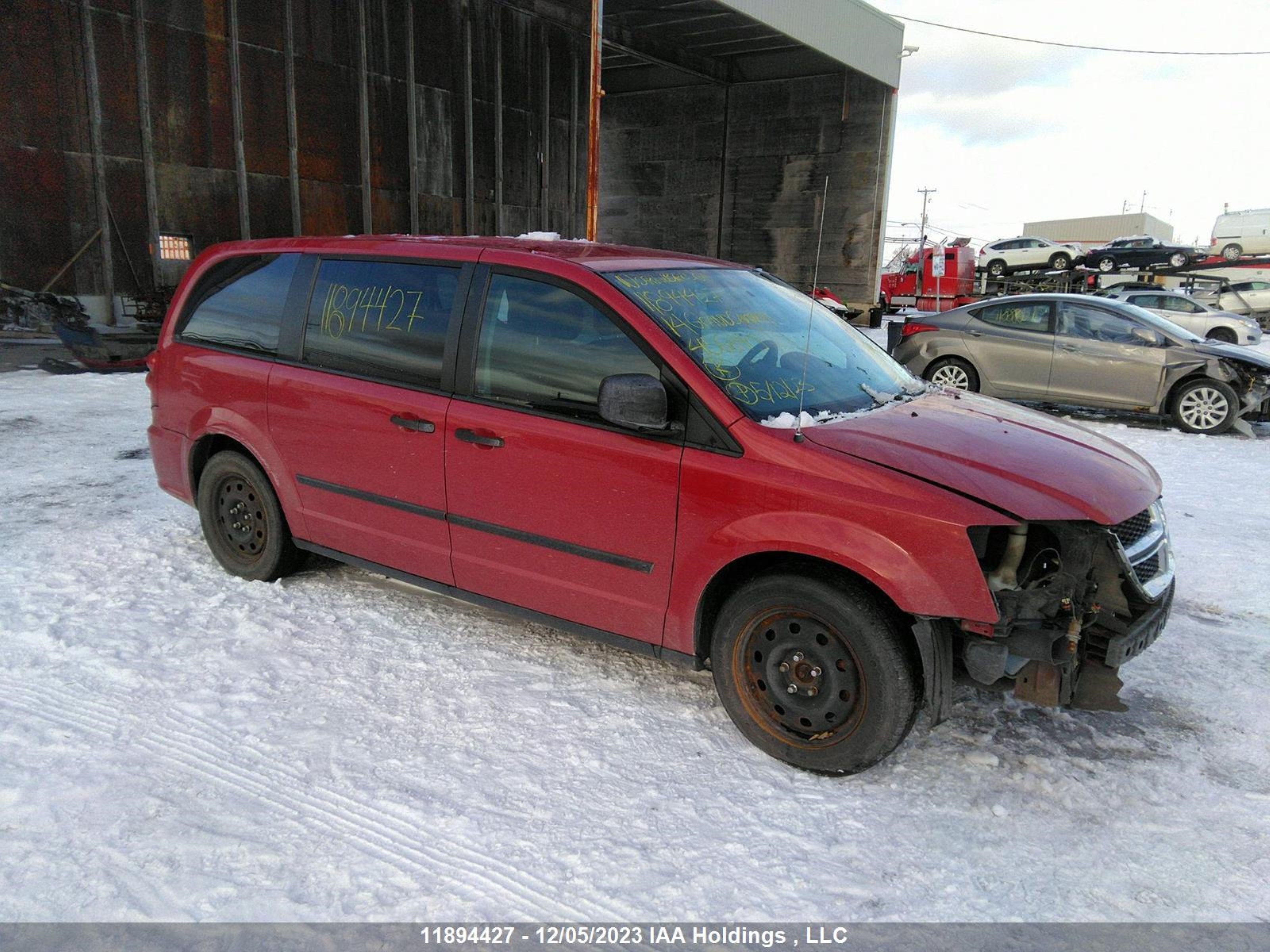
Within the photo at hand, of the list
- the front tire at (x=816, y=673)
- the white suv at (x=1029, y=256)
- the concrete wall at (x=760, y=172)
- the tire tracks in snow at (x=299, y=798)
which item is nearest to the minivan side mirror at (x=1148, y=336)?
the front tire at (x=816, y=673)

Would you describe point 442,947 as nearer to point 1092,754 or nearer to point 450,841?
point 450,841

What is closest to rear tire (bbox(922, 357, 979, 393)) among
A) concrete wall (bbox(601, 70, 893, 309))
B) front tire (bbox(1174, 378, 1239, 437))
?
front tire (bbox(1174, 378, 1239, 437))

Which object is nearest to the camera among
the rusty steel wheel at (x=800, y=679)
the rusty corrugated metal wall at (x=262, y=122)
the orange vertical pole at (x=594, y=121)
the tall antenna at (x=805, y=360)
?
the rusty steel wheel at (x=800, y=679)

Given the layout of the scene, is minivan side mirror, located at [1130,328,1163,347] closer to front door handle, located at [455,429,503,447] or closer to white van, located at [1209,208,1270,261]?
front door handle, located at [455,429,503,447]

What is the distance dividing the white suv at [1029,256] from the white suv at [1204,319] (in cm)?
1516

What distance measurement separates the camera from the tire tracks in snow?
258cm

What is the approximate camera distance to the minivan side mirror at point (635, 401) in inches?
126

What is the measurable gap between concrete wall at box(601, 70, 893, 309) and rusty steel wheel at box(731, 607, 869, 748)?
81.5ft

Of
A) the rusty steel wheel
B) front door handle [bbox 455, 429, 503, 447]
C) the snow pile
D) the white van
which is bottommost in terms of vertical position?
the rusty steel wheel

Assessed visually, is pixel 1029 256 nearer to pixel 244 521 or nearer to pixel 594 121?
pixel 594 121

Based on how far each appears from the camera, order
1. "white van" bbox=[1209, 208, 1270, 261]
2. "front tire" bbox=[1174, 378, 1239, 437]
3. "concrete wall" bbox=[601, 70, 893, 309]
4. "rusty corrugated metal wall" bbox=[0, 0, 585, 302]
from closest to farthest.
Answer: "front tire" bbox=[1174, 378, 1239, 437], "rusty corrugated metal wall" bbox=[0, 0, 585, 302], "concrete wall" bbox=[601, 70, 893, 309], "white van" bbox=[1209, 208, 1270, 261]

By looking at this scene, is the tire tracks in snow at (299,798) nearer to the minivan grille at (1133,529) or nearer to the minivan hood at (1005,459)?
the minivan hood at (1005,459)

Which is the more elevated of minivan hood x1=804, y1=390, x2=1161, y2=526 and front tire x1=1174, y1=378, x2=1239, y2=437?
minivan hood x1=804, y1=390, x2=1161, y2=526

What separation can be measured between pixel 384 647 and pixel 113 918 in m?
1.77
